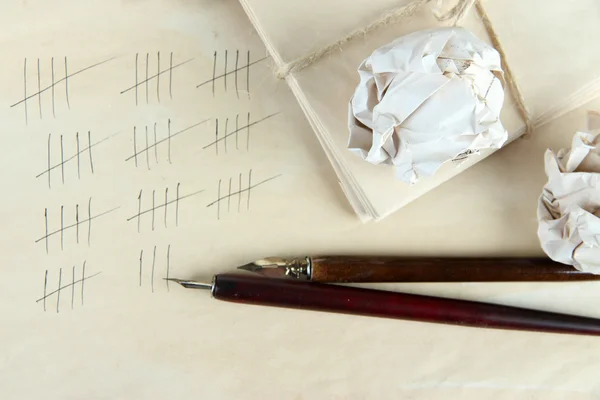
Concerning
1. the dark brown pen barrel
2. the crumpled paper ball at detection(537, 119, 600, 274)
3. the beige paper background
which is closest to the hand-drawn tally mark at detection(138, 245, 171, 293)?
the beige paper background

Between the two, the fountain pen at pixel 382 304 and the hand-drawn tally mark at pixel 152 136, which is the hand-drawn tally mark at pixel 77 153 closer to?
the hand-drawn tally mark at pixel 152 136

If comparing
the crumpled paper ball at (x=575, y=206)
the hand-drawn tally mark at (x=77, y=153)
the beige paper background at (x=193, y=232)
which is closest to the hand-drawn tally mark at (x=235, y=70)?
the beige paper background at (x=193, y=232)

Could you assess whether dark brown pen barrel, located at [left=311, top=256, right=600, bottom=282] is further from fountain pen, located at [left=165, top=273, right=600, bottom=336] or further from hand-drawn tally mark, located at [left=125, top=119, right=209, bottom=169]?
hand-drawn tally mark, located at [left=125, top=119, right=209, bottom=169]

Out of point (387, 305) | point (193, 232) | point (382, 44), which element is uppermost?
point (382, 44)

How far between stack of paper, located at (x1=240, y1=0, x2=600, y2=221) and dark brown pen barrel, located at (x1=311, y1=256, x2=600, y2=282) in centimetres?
6

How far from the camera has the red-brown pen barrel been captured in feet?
1.39

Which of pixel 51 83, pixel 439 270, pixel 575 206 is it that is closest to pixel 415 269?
pixel 439 270

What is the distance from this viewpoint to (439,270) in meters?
0.44

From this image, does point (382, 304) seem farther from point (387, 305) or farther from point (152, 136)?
point (152, 136)

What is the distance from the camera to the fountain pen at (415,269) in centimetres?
43

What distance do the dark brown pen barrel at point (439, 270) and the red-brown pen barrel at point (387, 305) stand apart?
15 millimetres

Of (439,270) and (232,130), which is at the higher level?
(232,130)

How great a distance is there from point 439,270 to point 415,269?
23mm

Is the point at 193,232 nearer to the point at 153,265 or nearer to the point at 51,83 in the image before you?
the point at 153,265
